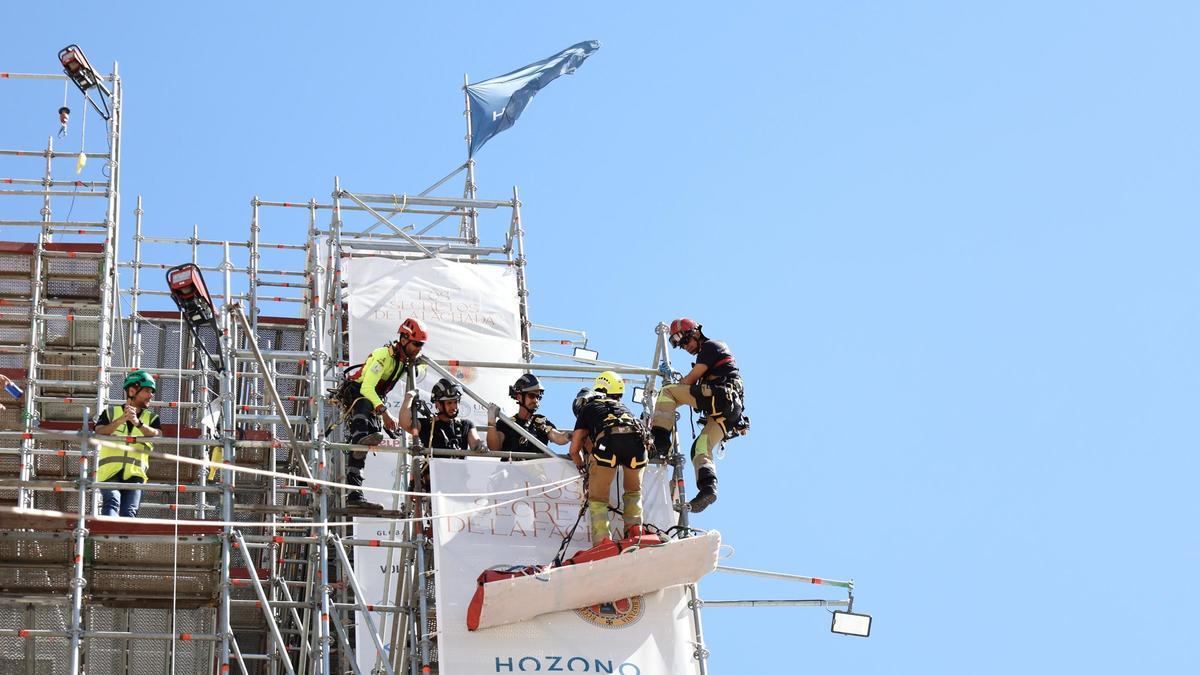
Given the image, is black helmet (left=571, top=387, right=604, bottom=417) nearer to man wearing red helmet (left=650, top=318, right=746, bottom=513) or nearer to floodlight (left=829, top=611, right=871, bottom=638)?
man wearing red helmet (left=650, top=318, right=746, bottom=513)

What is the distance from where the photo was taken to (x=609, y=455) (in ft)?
54.5

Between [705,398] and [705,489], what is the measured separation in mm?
856

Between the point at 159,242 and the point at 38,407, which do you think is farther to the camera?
the point at 159,242

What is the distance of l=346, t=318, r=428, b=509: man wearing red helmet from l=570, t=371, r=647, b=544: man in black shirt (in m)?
1.71

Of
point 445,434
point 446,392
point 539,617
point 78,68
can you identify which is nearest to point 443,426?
point 445,434

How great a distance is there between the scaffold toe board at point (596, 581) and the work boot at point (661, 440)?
4.29 feet

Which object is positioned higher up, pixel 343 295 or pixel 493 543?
pixel 343 295

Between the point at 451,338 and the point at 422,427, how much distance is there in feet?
17.1

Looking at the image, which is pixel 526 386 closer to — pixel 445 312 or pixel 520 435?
pixel 520 435

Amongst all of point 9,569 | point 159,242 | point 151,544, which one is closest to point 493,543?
point 151,544

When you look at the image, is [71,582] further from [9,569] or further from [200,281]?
[200,281]

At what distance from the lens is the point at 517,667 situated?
1599 centimetres

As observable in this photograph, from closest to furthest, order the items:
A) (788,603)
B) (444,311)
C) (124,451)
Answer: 1. (124,451)
2. (788,603)
3. (444,311)

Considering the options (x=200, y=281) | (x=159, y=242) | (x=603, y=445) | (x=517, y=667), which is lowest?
(x=517, y=667)
